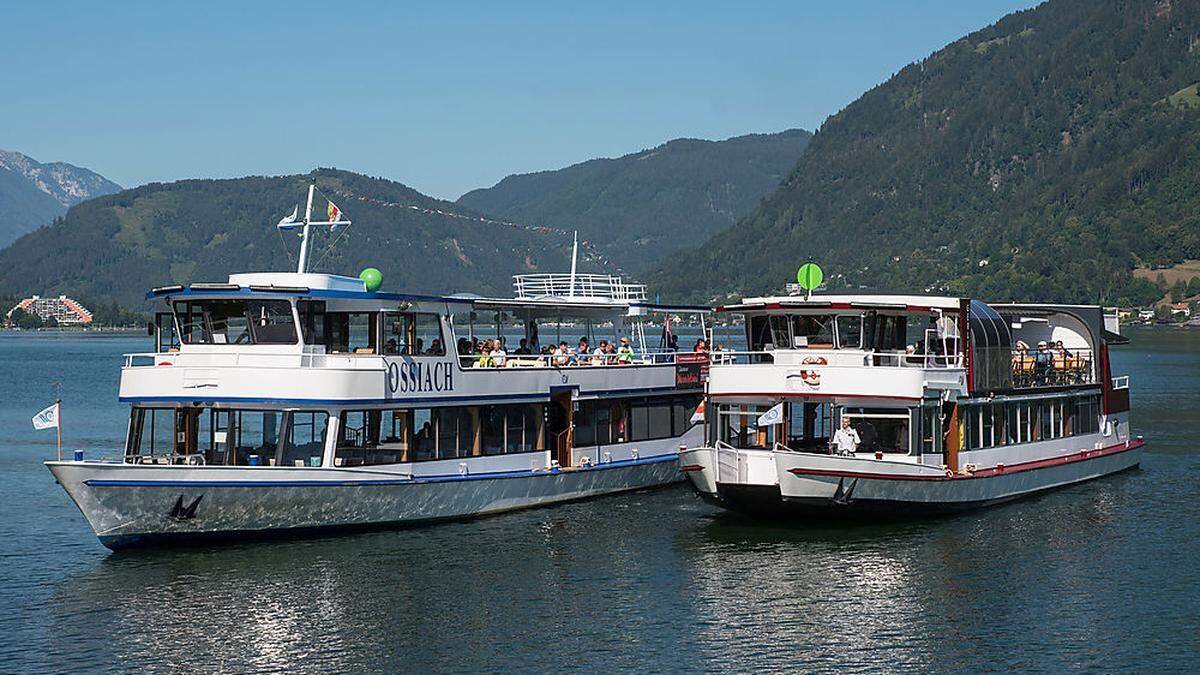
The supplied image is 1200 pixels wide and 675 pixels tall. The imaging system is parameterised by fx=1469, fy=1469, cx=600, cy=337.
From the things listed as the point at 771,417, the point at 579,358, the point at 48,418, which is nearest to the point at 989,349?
the point at 771,417

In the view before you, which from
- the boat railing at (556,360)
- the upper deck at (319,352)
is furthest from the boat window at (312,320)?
the boat railing at (556,360)

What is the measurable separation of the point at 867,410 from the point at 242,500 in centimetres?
1549

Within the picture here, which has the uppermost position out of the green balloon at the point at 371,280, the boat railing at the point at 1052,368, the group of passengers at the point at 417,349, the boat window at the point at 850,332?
the green balloon at the point at 371,280

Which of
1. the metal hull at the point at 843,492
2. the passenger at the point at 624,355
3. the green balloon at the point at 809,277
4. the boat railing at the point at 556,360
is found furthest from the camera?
the passenger at the point at 624,355

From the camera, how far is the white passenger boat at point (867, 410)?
116 ft

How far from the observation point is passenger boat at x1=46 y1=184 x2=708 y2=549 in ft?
105

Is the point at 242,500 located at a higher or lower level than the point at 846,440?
lower

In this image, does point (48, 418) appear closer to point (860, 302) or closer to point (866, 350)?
point (860, 302)

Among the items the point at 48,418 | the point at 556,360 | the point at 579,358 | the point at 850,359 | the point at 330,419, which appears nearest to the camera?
the point at 48,418

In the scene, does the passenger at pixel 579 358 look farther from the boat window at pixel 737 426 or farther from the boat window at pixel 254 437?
the boat window at pixel 254 437

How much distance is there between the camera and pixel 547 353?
1623 inches

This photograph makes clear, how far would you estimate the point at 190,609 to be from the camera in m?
27.9

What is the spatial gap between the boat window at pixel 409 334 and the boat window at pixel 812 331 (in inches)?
356

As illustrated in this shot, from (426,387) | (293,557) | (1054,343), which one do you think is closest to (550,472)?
(426,387)
